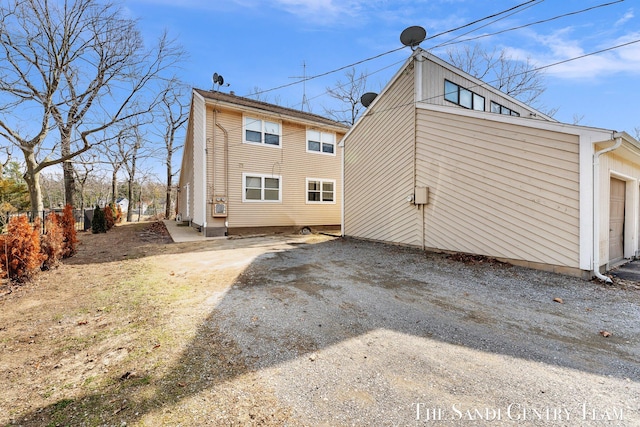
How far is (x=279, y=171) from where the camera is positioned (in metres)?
12.8

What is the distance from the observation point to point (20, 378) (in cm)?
233

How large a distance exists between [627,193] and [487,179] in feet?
12.7

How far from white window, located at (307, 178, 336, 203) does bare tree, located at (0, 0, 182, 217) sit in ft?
26.1

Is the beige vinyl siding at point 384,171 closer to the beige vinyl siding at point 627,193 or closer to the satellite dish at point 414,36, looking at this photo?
the satellite dish at point 414,36

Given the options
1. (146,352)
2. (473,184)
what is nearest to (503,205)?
(473,184)

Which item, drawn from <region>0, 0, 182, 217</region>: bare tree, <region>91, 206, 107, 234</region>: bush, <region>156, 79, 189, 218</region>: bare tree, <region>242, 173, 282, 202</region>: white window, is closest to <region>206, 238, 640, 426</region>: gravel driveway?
<region>242, 173, 282, 202</region>: white window

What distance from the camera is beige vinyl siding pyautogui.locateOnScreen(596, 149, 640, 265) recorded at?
5.53m

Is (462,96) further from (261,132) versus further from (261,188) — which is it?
(261,188)

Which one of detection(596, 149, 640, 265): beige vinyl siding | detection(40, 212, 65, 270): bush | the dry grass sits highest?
detection(596, 149, 640, 265): beige vinyl siding

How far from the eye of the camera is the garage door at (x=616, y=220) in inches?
249

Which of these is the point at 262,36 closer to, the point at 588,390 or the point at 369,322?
the point at 369,322

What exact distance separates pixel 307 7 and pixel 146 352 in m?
9.21

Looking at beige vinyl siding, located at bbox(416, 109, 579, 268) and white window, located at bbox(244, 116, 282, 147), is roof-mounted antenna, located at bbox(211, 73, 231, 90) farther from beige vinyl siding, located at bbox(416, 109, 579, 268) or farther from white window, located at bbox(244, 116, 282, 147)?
beige vinyl siding, located at bbox(416, 109, 579, 268)

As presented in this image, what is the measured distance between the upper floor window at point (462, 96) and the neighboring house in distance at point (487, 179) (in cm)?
3
